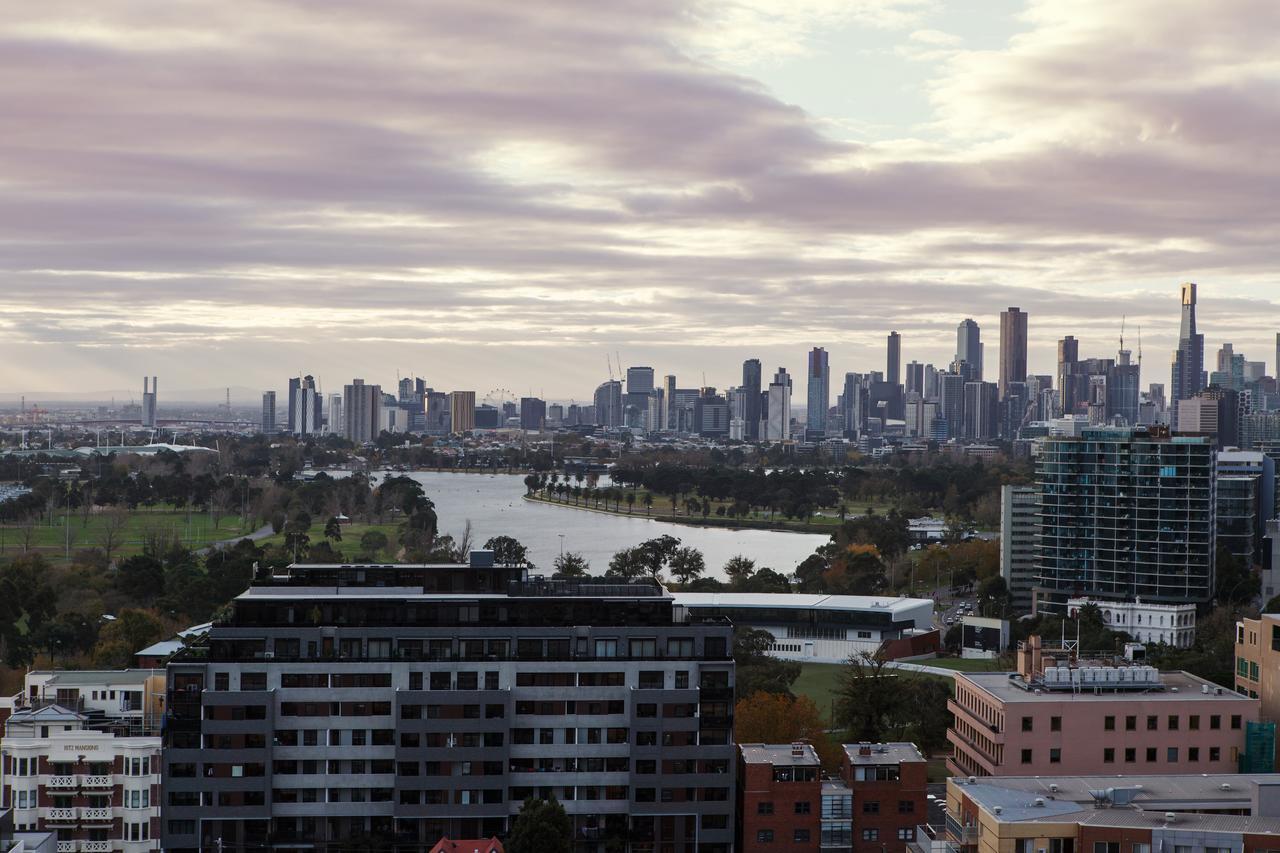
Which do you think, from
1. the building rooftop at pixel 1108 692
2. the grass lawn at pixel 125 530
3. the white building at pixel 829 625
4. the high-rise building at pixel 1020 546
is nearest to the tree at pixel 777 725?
the building rooftop at pixel 1108 692

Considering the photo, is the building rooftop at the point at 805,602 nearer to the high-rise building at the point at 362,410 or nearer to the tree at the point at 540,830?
the tree at the point at 540,830

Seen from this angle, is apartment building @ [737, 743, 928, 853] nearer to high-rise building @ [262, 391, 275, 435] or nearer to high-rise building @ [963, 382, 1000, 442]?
high-rise building @ [963, 382, 1000, 442]

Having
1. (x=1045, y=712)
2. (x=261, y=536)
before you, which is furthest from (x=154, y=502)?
(x=1045, y=712)

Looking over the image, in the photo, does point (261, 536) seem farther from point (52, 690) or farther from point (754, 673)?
point (52, 690)

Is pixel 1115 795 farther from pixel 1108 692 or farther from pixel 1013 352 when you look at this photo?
pixel 1013 352

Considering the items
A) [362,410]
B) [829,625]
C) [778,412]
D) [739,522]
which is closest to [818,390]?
[778,412]

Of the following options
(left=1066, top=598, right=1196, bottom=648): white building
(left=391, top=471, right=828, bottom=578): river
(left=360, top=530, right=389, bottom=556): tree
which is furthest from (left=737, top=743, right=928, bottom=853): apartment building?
(left=360, top=530, right=389, bottom=556): tree
